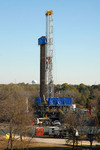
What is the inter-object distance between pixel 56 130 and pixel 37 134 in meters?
3.58

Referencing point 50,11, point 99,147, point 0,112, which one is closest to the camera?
point 99,147

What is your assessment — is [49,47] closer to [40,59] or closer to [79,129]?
[40,59]

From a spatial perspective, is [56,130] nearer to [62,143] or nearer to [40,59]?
[62,143]

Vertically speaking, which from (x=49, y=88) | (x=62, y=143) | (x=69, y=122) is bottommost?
(x=62, y=143)

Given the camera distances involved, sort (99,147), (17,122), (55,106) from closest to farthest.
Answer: (99,147)
(17,122)
(55,106)

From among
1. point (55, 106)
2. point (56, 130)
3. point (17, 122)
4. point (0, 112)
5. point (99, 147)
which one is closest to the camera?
point (99, 147)

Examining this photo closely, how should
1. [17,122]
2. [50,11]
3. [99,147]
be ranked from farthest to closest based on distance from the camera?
[50,11]
[17,122]
[99,147]

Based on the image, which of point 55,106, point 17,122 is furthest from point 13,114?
point 55,106

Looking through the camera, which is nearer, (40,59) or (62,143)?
(62,143)

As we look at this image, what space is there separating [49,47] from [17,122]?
43.4 metres

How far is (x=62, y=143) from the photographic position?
34.0 meters

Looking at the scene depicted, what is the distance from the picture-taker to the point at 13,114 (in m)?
30.2

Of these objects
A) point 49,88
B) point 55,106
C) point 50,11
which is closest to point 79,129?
point 55,106

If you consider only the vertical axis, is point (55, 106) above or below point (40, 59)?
below
